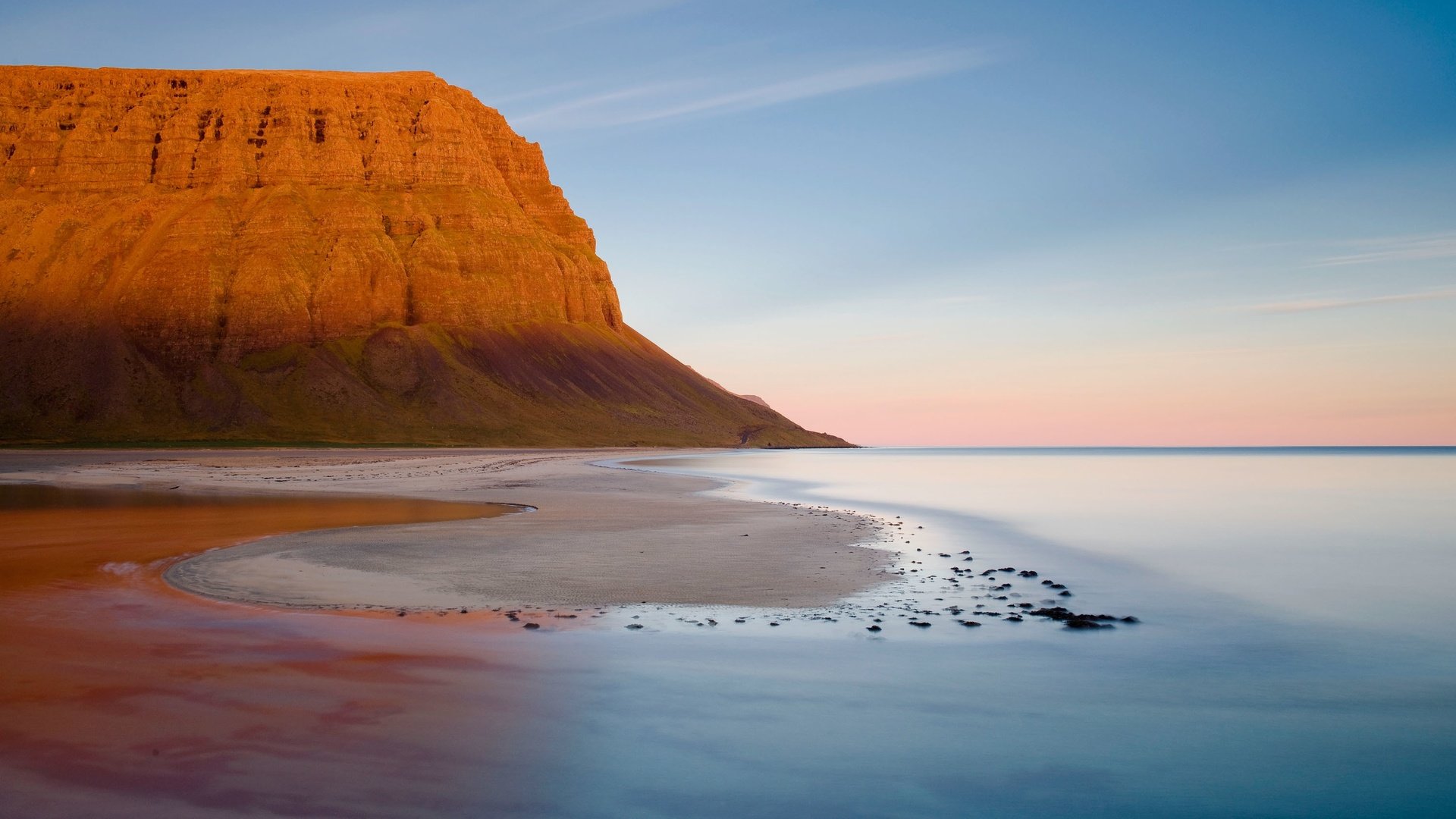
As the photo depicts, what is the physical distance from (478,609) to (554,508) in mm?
15993

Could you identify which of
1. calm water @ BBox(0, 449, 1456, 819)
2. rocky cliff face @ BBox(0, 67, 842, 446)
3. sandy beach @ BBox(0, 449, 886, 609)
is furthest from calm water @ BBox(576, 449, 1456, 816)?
rocky cliff face @ BBox(0, 67, 842, 446)

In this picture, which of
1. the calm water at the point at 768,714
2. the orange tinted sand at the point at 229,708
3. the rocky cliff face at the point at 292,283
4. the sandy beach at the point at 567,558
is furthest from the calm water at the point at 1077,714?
the rocky cliff face at the point at 292,283

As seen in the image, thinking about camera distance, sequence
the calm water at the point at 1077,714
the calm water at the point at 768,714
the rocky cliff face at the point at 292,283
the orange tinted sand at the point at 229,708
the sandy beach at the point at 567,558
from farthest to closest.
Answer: the rocky cliff face at the point at 292,283
the sandy beach at the point at 567,558
the calm water at the point at 1077,714
the calm water at the point at 768,714
the orange tinted sand at the point at 229,708

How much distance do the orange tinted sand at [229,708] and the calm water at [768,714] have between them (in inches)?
1.4

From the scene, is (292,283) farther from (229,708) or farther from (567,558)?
(229,708)

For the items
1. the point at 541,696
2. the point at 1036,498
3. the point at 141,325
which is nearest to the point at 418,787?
the point at 541,696

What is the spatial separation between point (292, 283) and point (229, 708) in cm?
13273

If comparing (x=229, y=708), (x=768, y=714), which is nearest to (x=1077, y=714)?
(x=768, y=714)

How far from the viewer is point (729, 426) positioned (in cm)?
15138

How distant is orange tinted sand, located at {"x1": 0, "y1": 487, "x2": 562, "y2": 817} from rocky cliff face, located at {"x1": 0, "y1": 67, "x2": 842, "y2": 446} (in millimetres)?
99249

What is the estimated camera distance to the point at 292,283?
127m

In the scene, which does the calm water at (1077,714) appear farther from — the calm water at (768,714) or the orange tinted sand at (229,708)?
the orange tinted sand at (229,708)

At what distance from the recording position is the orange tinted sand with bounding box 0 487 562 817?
6215mm

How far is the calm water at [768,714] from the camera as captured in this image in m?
6.53
